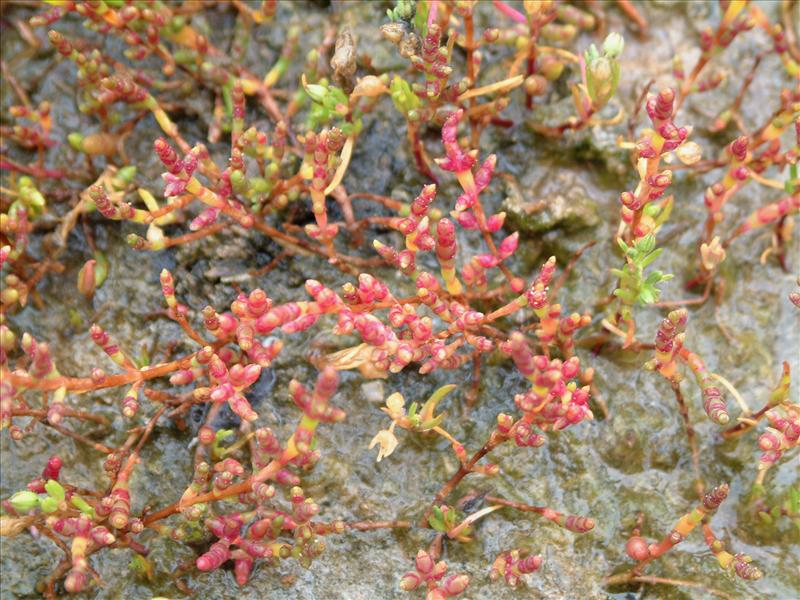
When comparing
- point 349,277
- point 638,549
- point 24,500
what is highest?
point 349,277

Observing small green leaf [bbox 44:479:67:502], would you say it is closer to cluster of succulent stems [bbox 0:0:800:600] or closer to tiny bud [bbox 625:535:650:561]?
cluster of succulent stems [bbox 0:0:800:600]

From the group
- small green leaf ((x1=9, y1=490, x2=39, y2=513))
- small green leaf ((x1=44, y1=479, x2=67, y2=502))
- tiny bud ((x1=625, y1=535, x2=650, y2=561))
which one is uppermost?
tiny bud ((x1=625, y1=535, x2=650, y2=561))

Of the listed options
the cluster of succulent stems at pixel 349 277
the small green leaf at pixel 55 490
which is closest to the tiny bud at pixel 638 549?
the cluster of succulent stems at pixel 349 277

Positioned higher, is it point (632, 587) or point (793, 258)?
point (793, 258)

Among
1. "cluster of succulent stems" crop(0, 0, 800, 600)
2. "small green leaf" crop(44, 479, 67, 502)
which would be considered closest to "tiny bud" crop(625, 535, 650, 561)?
"cluster of succulent stems" crop(0, 0, 800, 600)

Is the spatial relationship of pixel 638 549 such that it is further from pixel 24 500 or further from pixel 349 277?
pixel 24 500

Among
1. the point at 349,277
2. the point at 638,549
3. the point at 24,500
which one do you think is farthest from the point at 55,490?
the point at 638,549

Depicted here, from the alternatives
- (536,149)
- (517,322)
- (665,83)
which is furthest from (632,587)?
(665,83)

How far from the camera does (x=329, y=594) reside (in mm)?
2713

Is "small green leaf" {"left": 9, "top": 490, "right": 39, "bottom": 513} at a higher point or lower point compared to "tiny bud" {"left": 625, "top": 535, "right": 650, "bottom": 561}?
lower

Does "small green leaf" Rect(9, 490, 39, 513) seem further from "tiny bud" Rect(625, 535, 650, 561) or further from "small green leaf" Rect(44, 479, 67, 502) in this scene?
"tiny bud" Rect(625, 535, 650, 561)

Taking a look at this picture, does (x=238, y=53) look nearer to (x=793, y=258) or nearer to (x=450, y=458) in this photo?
(x=450, y=458)

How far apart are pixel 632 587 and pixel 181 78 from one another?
8.45 ft

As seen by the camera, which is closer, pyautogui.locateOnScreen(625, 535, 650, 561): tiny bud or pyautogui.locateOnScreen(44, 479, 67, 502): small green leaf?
pyautogui.locateOnScreen(44, 479, 67, 502): small green leaf
